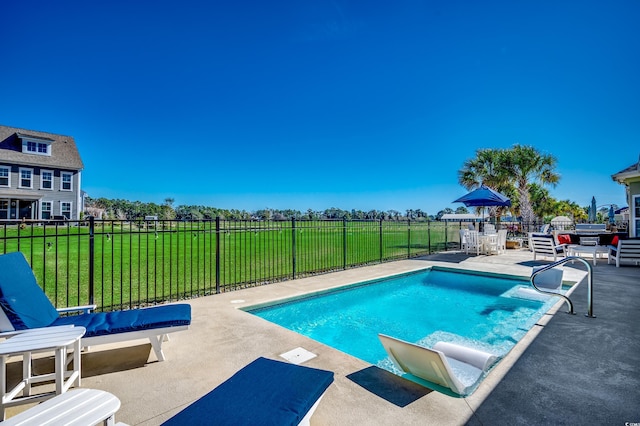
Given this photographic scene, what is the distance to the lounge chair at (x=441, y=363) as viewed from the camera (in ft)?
7.55

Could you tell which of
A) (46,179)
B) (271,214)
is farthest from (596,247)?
(46,179)

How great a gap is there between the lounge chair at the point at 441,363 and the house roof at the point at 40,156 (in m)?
28.2

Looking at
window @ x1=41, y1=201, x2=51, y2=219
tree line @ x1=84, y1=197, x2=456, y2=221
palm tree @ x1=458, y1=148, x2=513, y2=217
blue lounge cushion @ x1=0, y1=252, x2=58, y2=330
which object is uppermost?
palm tree @ x1=458, y1=148, x2=513, y2=217

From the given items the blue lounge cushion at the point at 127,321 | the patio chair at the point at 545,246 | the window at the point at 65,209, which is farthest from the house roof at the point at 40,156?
the patio chair at the point at 545,246

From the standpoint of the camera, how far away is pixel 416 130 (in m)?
22.6

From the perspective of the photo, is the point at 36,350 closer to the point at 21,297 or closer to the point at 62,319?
the point at 21,297

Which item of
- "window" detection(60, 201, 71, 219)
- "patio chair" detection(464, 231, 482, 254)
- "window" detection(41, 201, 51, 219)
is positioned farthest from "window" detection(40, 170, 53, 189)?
"patio chair" detection(464, 231, 482, 254)

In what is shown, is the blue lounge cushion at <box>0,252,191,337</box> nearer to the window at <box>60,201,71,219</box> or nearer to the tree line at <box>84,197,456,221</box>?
the tree line at <box>84,197,456,221</box>

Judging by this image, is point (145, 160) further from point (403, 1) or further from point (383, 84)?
point (403, 1)

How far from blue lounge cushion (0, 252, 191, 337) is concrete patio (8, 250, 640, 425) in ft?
1.40

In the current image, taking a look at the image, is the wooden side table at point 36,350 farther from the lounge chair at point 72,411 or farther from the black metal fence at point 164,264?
the black metal fence at point 164,264

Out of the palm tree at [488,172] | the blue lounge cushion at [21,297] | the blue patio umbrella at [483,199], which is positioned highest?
the palm tree at [488,172]

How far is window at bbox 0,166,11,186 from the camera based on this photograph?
65.9ft

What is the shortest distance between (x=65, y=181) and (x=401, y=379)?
28.6m
